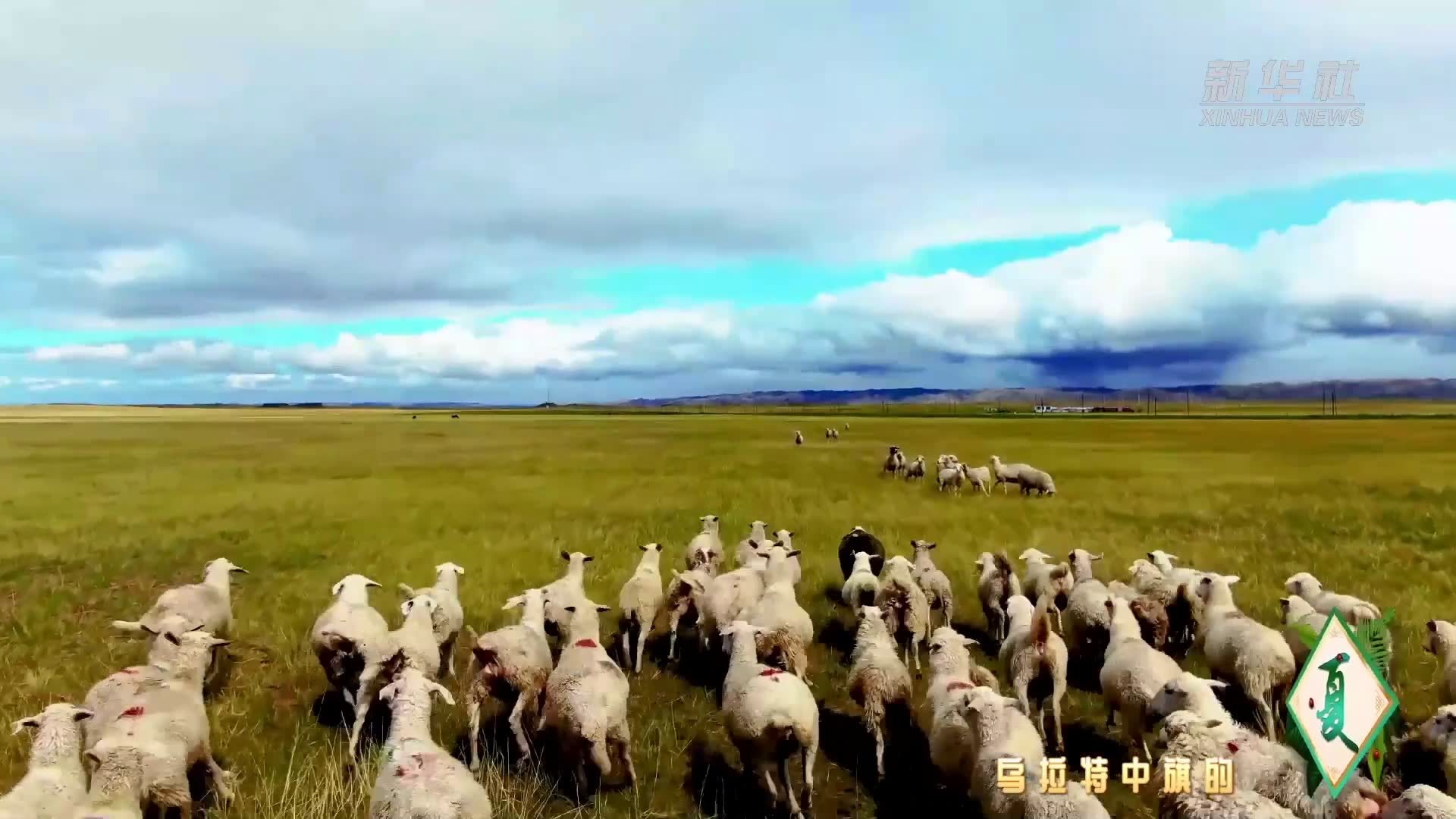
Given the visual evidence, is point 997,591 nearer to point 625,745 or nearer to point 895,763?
point 895,763

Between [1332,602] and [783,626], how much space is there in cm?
756

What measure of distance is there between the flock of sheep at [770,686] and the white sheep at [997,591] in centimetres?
4

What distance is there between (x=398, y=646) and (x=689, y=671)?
4.01 m

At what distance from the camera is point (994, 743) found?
21.3 feet

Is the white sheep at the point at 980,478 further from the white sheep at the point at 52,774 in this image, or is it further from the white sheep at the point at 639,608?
the white sheep at the point at 52,774

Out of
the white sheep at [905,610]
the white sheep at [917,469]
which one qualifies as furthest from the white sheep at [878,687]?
the white sheep at [917,469]

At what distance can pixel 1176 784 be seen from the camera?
5.77 m

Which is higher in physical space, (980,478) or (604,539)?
(980,478)

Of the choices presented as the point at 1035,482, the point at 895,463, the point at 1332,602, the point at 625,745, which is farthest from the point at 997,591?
the point at 895,463

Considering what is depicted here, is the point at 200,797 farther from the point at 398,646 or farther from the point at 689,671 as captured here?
the point at 689,671

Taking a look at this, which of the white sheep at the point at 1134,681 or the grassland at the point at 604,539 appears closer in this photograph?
the white sheep at the point at 1134,681

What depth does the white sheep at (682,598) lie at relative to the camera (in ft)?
36.5

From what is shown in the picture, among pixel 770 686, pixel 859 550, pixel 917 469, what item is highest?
pixel 770 686

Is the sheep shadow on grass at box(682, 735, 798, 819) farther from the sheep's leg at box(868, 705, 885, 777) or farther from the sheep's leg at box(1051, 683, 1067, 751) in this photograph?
the sheep's leg at box(1051, 683, 1067, 751)
